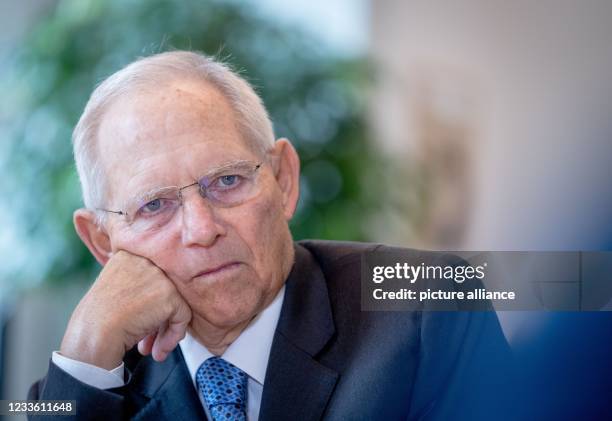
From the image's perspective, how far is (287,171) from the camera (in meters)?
1.58

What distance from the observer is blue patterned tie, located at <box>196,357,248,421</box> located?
140 cm

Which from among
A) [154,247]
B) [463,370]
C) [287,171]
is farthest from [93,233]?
[463,370]

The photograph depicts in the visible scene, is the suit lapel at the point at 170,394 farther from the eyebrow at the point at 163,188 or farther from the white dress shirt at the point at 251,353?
the eyebrow at the point at 163,188

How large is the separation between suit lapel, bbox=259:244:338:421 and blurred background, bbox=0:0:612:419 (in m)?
0.42

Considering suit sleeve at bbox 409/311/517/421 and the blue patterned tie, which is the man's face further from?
suit sleeve at bbox 409/311/517/421

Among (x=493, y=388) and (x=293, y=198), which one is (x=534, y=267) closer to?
(x=493, y=388)

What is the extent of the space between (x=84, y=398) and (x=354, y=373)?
1.56ft

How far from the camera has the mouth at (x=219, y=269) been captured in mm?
1378

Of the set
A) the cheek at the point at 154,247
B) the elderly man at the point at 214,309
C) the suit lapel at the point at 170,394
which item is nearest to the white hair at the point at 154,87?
the elderly man at the point at 214,309

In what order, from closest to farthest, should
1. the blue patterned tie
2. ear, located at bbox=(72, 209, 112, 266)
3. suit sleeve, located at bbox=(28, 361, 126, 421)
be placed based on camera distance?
suit sleeve, located at bbox=(28, 361, 126, 421), the blue patterned tie, ear, located at bbox=(72, 209, 112, 266)

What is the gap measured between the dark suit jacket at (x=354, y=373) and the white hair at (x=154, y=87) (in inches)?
13.4

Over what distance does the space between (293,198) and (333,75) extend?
2.44 feet

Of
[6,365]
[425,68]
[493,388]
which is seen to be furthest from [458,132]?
[6,365]

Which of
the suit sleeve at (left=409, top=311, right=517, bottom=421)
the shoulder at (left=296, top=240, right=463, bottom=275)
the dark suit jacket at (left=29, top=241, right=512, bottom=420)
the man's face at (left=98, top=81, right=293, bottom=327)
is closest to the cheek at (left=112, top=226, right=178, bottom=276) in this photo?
the man's face at (left=98, top=81, right=293, bottom=327)
